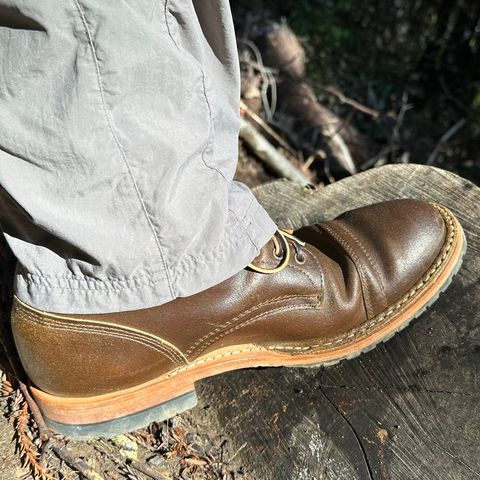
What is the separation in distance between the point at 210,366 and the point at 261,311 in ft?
0.61

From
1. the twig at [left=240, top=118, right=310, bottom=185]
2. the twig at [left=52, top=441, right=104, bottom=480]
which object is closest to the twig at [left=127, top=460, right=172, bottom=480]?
the twig at [left=52, top=441, right=104, bottom=480]

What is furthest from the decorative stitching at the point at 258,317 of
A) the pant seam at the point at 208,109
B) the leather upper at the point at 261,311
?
the pant seam at the point at 208,109

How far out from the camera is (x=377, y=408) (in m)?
1.40

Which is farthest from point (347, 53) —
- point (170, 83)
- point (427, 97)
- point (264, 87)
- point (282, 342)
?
point (170, 83)

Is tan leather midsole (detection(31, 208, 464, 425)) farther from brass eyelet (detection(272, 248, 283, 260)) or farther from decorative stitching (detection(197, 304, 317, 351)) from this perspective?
brass eyelet (detection(272, 248, 283, 260))

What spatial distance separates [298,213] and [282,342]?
55 cm

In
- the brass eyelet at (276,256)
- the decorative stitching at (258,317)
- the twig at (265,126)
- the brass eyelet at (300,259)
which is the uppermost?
the brass eyelet at (276,256)

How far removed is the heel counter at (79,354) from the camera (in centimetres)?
116

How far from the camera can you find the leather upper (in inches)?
46.9

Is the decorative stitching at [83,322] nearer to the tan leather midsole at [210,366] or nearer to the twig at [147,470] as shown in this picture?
the tan leather midsole at [210,366]

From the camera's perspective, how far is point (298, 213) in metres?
1.89

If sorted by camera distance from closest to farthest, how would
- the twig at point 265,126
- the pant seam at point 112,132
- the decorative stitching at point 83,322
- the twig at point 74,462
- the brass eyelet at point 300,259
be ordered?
the pant seam at point 112,132 < the decorative stitching at point 83,322 < the twig at point 74,462 < the brass eyelet at point 300,259 < the twig at point 265,126

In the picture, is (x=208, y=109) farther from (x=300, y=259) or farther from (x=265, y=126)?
(x=265, y=126)

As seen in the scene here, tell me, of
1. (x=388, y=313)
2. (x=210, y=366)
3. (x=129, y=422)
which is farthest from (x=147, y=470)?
(x=388, y=313)
